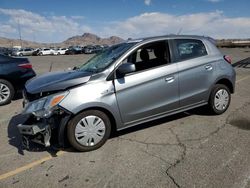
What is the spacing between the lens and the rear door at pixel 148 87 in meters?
4.36

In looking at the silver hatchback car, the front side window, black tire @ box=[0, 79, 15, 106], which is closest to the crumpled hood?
the silver hatchback car

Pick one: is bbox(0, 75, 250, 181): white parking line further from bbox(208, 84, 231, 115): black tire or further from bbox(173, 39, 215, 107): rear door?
bbox(208, 84, 231, 115): black tire

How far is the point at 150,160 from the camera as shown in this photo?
3781 millimetres

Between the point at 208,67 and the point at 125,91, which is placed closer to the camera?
the point at 125,91

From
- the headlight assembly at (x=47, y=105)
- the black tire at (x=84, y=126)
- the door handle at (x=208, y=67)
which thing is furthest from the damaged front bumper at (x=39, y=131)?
the door handle at (x=208, y=67)

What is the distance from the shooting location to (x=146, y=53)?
488 cm

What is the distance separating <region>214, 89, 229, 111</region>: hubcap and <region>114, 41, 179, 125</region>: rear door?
108 cm

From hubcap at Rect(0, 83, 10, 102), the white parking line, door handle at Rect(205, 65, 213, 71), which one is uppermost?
door handle at Rect(205, 65, 213, 71)

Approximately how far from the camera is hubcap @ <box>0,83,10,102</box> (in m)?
7.42

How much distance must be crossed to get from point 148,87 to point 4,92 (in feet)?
15.7

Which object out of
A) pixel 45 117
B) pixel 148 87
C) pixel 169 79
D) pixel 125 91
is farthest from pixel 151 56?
pixel 45 117

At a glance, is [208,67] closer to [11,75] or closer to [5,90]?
[11,75]

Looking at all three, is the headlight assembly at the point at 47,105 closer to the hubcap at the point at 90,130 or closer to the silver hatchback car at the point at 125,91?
the silver hatchback car at the point at 125,91

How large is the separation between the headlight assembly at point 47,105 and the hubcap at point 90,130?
46 cm
